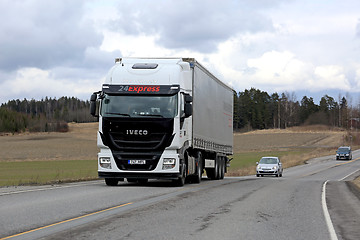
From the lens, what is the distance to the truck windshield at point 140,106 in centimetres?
1891

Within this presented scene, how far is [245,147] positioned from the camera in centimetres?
10969

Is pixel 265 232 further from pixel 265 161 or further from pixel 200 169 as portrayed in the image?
pixel 265 161

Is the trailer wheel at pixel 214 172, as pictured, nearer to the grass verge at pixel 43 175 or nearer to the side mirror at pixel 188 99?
the grass verge at pixel 43 175

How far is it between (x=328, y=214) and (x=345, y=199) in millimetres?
5112

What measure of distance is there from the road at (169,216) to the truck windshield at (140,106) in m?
3.53

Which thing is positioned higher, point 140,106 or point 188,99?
point 188,99

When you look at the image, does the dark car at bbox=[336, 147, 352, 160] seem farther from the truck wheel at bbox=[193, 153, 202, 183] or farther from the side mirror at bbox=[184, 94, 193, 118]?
the side mirror at bbox=[184, 94, 193, 118]

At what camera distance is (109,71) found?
19.9 m

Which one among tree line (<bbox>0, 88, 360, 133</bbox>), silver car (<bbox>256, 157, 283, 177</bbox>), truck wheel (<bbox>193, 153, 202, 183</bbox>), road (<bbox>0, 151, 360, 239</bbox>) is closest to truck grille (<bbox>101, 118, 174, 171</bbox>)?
road (<bbox>0, 151, 360, 239</bbox>)

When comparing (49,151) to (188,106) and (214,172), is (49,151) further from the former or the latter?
(188,106)

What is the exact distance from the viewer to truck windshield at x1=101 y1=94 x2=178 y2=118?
18.9 m

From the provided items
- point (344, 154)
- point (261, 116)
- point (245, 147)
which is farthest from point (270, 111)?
point (344, 154)

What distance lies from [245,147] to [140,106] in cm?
9201

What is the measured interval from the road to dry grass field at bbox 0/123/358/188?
3407cm
